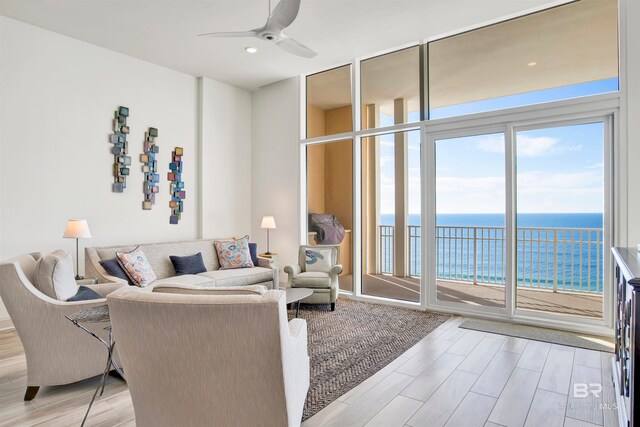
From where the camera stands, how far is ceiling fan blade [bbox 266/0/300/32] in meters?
→ 2.96

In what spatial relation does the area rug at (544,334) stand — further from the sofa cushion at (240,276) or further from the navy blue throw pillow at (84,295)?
the navy blue throw pillow at (84,295)

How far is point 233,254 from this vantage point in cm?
526

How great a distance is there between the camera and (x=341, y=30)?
4.33 m

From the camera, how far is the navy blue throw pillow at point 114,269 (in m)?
4.06

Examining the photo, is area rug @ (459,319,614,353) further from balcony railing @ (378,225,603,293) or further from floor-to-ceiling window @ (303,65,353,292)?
floor-to-ceiling window @ (303,65,353,292)

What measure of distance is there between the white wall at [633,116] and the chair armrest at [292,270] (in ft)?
11.7

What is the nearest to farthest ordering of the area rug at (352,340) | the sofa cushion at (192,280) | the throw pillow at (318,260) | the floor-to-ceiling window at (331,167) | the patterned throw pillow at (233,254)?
the area rug at (352,340) → the sofa cushion at (192,280) → the throw pillow at (318,260) → the patterned throw pillow at (233,254) → the floor-to-ceiling window at (331,167)

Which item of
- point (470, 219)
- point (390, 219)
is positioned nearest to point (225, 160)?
point (390, 219)

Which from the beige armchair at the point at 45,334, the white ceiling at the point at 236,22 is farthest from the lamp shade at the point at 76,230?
the white ceiling at the point at 236,22

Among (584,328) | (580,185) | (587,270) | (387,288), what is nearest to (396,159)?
(387,288)

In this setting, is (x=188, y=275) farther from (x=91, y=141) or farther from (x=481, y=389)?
(x=481, y=389)

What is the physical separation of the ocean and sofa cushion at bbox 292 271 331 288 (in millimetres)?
1406

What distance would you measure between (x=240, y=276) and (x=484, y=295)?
9.95ft

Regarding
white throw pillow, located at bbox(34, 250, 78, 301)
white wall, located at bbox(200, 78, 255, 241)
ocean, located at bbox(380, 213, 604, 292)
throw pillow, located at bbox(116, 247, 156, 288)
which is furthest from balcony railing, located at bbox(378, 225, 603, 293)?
white throw pillow, located at bbox(34, 250, 78, 301)
